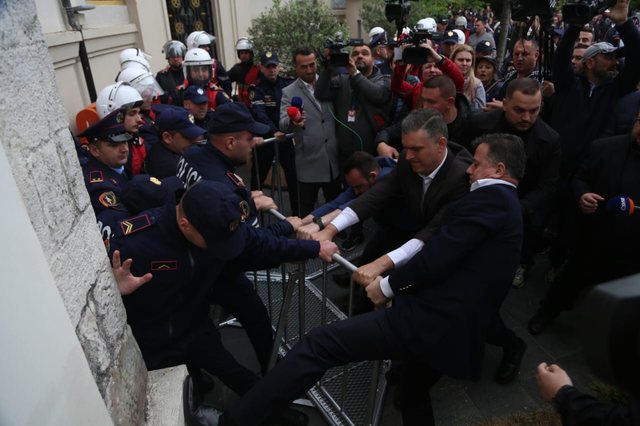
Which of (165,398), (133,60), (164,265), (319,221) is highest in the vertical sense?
(133,60)

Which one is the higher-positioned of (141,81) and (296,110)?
(141,81)

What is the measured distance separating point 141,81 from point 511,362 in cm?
455

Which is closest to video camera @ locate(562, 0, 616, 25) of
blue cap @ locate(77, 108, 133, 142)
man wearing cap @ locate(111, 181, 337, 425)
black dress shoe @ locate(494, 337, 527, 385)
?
black dress shoe @ locate(494, 337, 527, 385)

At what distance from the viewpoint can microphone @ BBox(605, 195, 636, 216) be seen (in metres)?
3.13

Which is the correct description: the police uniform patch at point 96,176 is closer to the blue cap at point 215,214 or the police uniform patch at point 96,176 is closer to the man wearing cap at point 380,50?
the blue cap at point 215,214

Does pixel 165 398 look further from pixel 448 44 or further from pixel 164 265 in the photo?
pixel 448 44

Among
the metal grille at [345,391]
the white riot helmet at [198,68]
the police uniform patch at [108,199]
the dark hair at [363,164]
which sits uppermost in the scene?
the white riot helmet at [198,68]

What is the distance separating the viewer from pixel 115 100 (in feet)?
12.5

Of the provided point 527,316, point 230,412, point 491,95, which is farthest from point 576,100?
point 230,412

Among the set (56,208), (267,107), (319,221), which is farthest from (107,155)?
(267,107)

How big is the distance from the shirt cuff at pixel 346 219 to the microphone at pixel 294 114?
167 cm

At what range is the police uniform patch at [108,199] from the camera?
2681 mm

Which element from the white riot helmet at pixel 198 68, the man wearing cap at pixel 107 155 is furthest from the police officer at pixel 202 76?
the man wearing cap at pixel 107 155

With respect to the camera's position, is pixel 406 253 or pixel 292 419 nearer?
pixel 406 253
